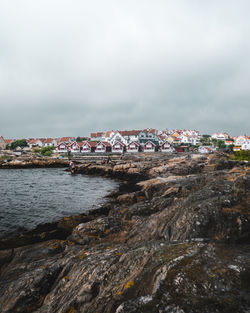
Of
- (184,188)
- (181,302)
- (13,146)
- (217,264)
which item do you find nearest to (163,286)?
(181,302)

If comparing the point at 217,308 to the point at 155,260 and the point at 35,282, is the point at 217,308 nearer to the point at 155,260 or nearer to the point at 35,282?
the point at 155,260

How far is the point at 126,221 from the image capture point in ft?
34.5

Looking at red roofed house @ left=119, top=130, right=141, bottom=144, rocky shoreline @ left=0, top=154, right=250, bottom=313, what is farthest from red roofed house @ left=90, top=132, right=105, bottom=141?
rocky shoreline @ left=0, top=154, right=250, bottom=313

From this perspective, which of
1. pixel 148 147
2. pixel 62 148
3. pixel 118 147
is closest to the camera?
pixel 148 147

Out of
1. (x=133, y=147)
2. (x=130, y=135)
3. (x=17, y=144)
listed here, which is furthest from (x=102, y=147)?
(x=17, y=144)

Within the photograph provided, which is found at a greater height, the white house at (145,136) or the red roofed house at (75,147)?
the white house at (145,136)

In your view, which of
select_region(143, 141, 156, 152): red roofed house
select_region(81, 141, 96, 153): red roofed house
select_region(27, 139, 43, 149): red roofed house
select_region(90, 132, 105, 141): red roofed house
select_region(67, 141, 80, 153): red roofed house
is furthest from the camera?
select_region(90, 132, 105, 141): red roofed house

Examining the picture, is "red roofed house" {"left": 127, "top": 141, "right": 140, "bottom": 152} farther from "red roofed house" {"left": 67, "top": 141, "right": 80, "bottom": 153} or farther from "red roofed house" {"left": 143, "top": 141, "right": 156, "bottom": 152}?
"red roofed house" {"left": 67, "top": 141, "right": 80, "bottom": 153}

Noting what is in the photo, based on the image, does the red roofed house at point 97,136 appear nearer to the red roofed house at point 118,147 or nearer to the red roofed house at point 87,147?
the red roofed house at point 87,147

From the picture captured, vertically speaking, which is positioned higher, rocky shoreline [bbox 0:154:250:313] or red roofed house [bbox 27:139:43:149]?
red roofed house [bbox 27:139:43:149]

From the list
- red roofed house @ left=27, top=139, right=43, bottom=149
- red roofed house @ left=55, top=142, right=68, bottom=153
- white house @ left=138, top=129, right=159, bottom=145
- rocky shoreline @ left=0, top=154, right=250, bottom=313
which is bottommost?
rocky shoreline @ left=0, top=154, right=250, bottom=313

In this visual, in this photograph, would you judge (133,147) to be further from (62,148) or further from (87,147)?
(62,148)

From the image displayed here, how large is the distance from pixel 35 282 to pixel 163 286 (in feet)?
13.6

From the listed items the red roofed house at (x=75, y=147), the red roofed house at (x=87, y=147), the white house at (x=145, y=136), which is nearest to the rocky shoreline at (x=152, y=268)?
the red roofed house at (x=87, y=147)
